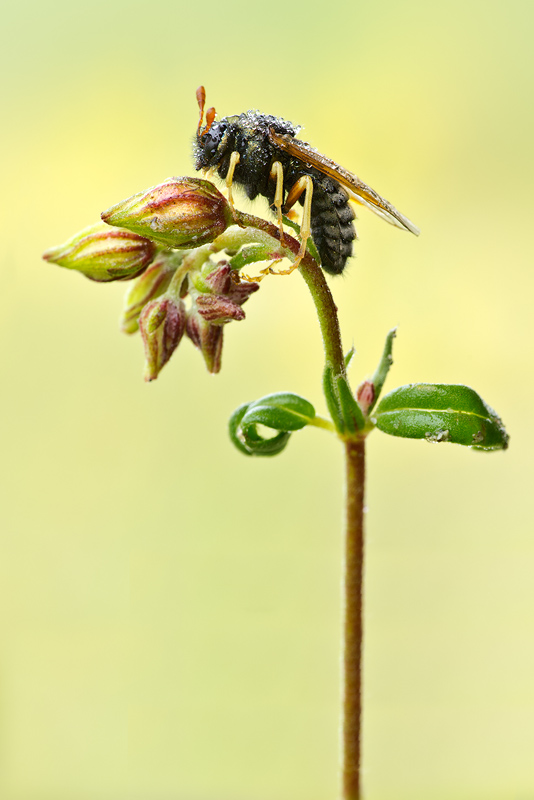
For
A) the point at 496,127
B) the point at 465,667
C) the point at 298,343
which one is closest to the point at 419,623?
the point at 465,667

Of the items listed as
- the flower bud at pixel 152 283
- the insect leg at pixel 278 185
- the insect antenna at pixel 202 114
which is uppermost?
the insect antenna at pixel 202 114

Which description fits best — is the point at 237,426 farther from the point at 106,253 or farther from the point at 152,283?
the point at 106,253

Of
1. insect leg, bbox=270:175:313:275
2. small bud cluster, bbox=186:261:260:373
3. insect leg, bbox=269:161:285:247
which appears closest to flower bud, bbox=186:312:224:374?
small bud cluster, bbox=186:261:260:373

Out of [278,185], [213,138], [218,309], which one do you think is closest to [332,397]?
[218,309]

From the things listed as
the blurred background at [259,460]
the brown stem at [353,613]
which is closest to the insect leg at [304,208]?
the brown stem at [353,613]

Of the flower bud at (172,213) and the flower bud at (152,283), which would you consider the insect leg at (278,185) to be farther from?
the flower bud at (152,283)

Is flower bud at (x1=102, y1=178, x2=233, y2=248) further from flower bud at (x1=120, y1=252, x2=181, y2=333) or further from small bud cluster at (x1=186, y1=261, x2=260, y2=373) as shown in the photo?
flower bud at (x1=120, y1=252, x2=181, y2=333)
